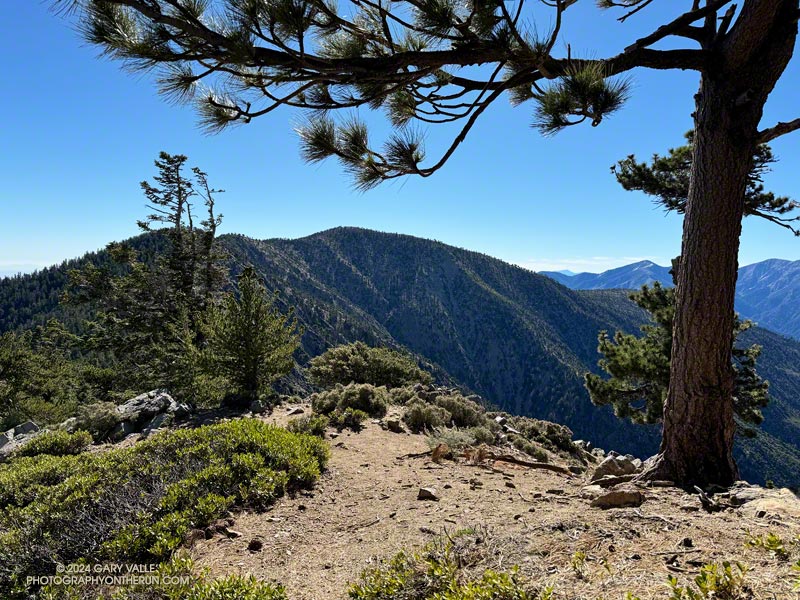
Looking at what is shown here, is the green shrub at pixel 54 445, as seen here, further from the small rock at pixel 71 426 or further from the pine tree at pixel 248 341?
the pine tree at pixel 248 341

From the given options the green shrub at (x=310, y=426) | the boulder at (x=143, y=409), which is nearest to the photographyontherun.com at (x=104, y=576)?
the green shrub at (x=310, y=426)

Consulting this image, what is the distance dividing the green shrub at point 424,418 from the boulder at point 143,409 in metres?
5.69

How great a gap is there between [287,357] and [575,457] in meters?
7.88

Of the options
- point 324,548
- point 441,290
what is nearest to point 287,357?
point 324,548

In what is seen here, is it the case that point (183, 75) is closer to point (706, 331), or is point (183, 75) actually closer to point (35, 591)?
point (35, 591)

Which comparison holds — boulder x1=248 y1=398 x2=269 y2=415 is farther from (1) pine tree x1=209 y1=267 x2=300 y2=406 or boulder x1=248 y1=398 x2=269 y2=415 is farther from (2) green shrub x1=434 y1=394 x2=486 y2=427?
(2) green shrub x1=434 y1=394 x2=486 y2=427

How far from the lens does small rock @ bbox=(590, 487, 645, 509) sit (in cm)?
327

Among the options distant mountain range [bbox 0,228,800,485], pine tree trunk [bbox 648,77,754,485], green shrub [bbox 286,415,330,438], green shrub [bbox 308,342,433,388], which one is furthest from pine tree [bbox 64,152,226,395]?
distant mountain range [bbox 0,228,800,485]

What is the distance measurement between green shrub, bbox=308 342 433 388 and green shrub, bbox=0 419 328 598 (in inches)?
333

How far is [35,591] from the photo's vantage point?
3035 millimetres

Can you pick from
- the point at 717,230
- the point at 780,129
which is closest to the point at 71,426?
the point at 717,230

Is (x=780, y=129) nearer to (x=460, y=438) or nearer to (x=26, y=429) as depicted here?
(x=460, y=438)

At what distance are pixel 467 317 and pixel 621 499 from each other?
13869cm

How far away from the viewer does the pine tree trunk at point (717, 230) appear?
11.5 feet
